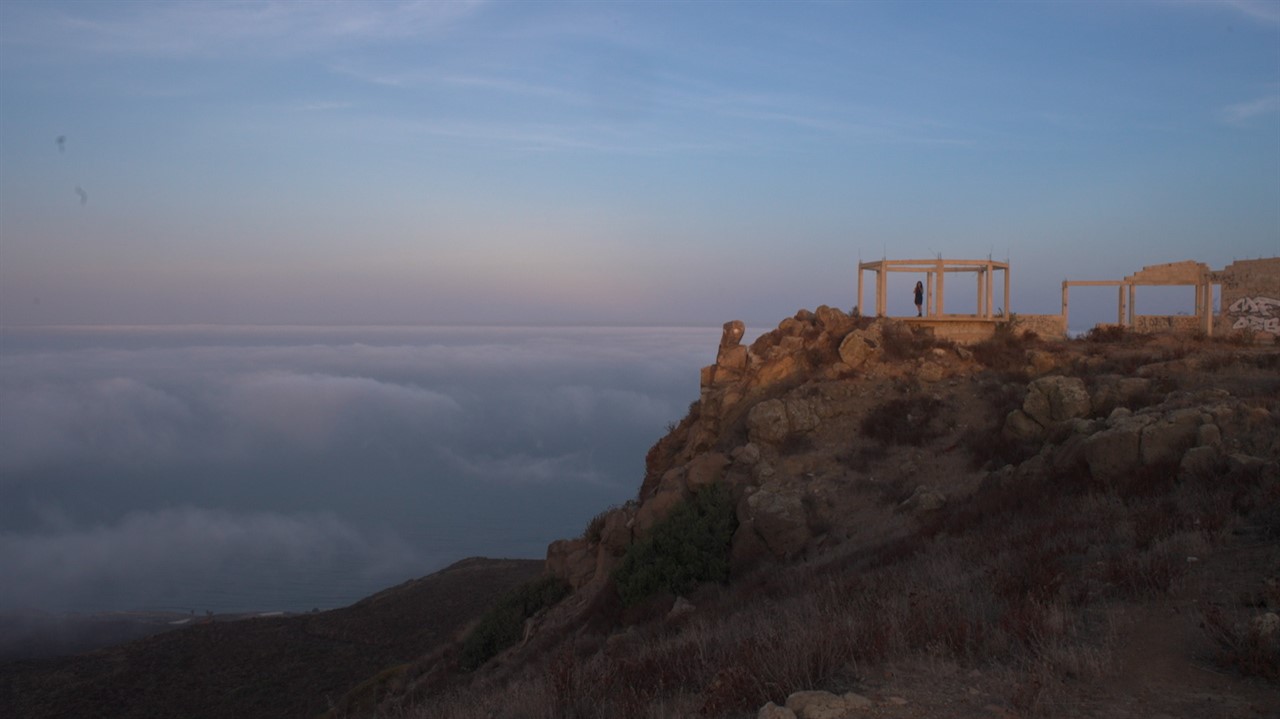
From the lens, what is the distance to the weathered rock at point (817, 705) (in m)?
4.69

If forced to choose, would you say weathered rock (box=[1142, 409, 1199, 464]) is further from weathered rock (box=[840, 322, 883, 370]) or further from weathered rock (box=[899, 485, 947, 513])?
weathered rock (box=[840, 322, 883, 370])

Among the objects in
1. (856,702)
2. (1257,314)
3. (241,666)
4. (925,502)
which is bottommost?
(241,666)

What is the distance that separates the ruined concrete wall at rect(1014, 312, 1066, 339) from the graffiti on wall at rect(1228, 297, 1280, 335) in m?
5.45

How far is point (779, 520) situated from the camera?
14.2m

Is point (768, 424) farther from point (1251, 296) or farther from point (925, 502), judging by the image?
point (1251, 296)

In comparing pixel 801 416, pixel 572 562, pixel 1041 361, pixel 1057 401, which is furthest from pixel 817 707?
pixel 1041 361

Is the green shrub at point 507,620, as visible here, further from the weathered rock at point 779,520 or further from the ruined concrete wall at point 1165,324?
the ruined concrete wall at point 1165,324

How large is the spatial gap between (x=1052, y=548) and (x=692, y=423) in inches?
526

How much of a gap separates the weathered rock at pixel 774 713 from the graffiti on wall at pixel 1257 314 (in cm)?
2523

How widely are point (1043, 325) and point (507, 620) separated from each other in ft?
52.6

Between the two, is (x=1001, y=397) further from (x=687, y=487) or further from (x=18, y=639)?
(x=18, y=639)

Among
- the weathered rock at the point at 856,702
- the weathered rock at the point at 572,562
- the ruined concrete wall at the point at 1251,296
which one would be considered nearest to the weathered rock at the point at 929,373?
the weathered rock at the point at 572,562

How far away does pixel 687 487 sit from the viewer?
16.7m

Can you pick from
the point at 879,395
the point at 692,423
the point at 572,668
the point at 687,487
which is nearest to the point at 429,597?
the point at 692,423
